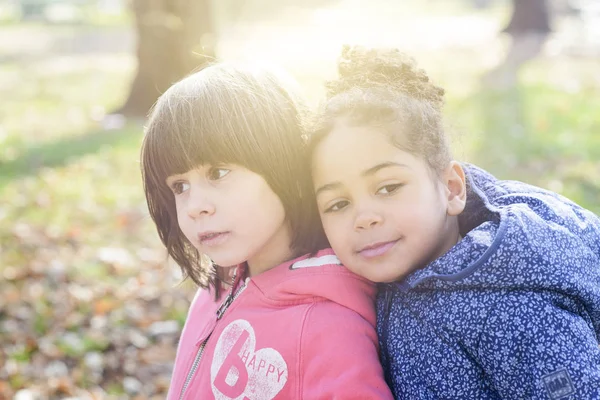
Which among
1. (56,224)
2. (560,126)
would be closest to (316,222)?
(56,224)

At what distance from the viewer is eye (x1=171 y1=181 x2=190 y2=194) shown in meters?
1.93

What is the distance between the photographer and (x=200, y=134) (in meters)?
1.83

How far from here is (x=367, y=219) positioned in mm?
1660

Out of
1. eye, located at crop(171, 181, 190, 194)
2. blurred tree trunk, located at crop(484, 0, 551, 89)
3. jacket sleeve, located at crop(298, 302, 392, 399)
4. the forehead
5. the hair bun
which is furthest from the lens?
blurred tree trunk, located at crop(484, 0, 551, 89)

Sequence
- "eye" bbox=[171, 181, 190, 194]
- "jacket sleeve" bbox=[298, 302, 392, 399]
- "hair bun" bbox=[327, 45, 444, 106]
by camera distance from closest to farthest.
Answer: "jacket sleeve" bbox=[298, 302, 392, 399], "hair bun" bbox=[327, 45, 444, 106], "eye" bbox=[171, 181, 190, 194]

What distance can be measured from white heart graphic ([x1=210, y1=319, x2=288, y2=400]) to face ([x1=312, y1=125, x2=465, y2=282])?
317mm

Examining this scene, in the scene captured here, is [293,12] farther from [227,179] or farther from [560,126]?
[227,179]

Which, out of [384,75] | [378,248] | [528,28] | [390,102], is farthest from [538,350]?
[528,28]

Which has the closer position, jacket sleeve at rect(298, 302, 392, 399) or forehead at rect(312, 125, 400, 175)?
jacket sleeve at rect(298, 302, 392, 399)

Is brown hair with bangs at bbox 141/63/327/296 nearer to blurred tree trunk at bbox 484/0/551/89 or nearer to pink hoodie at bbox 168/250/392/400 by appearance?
pink hoodie at bbox 168/250/392/400

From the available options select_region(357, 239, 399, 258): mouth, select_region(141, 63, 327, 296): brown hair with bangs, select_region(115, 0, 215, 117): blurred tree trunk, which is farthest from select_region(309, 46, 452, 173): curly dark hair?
select_region(115, 0, 215, 117): blurred tree trunk

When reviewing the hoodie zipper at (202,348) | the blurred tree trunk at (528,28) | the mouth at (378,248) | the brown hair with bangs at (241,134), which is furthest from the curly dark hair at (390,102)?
the blurred tree trunk at (528,28)

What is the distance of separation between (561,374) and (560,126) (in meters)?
5.93

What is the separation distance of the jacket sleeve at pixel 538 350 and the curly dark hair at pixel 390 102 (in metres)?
0.46
